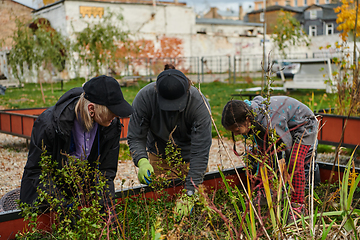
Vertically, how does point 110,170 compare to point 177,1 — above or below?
below

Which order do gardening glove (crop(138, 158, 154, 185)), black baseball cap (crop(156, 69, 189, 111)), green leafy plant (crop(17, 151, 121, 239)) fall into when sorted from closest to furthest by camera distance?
1. green leafy plant (crop(17, 151, 121, 239))
2. black baseball cap (crop(156, 69, 189, 111))
3. gardening glove (crop(138, 158, 154, 185))

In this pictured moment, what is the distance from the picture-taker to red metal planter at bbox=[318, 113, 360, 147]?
4117 millimetres

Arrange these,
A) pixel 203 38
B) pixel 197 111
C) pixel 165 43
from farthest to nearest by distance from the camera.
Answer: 1. pixel 203 38
2. pixel 165 43
3. pixel 197 111

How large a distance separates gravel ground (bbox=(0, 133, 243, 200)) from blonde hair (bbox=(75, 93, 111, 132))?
5.66 feet

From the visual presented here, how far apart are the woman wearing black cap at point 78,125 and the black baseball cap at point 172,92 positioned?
1.15 feet

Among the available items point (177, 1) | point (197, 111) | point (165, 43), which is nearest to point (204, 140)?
point (197, 111)

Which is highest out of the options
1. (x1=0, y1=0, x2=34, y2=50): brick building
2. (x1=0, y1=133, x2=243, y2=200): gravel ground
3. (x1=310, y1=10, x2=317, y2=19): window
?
(x1=310, y1=10, x2=317, y2=19): window

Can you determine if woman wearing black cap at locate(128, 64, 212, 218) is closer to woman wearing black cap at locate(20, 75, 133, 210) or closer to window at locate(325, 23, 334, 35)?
woman wearing black cap at locate(20, 75, 133, 210)

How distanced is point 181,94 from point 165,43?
75.2 feet

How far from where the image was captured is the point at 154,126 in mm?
2762

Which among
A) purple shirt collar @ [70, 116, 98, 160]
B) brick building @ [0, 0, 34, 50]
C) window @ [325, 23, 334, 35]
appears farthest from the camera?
window @ [325, 23, 334, 35]

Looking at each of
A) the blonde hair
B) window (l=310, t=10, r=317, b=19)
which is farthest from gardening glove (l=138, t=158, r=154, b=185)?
window (l=310, t=10, r=317, b=19)

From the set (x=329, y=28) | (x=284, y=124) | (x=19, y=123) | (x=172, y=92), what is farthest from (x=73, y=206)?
(x=329, y=28)

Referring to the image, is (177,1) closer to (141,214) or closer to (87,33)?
(87,33)
